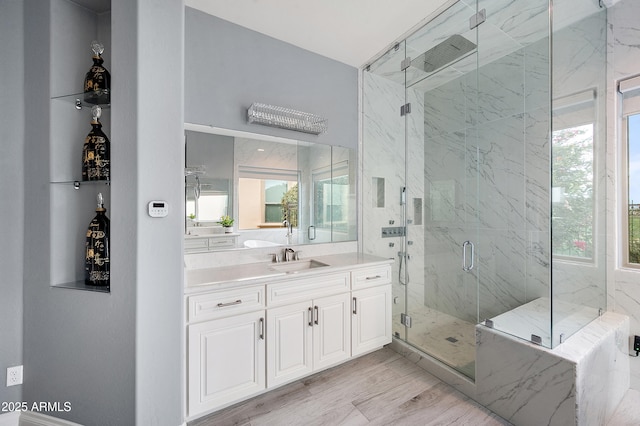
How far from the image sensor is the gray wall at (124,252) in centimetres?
136

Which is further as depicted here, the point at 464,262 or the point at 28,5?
the point at 464,262

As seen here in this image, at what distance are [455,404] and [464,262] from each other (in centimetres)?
116

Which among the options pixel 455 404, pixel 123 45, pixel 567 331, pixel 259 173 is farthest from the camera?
pixel 259 173

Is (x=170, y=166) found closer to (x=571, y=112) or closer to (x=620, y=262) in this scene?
(x=571, y=112)

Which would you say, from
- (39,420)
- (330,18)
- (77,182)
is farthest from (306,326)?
(330,18)

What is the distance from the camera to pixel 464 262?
8.10 feet

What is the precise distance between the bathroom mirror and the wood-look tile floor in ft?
3.82

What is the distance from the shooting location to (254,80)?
90.1 inches

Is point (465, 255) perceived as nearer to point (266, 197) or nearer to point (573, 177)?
point (573, 177)

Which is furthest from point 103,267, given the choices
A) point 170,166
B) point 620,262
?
point 620,262

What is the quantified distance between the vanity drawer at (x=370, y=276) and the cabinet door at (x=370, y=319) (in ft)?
0.16

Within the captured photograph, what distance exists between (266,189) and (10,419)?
2108 mm

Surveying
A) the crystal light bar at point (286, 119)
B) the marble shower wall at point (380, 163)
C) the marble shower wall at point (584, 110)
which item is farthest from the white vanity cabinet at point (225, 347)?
the marble shower wall at point (584, 110)

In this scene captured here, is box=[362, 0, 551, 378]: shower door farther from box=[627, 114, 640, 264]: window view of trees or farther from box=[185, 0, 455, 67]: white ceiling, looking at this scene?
box=[627, 114, 640, 264]: window view of trees
